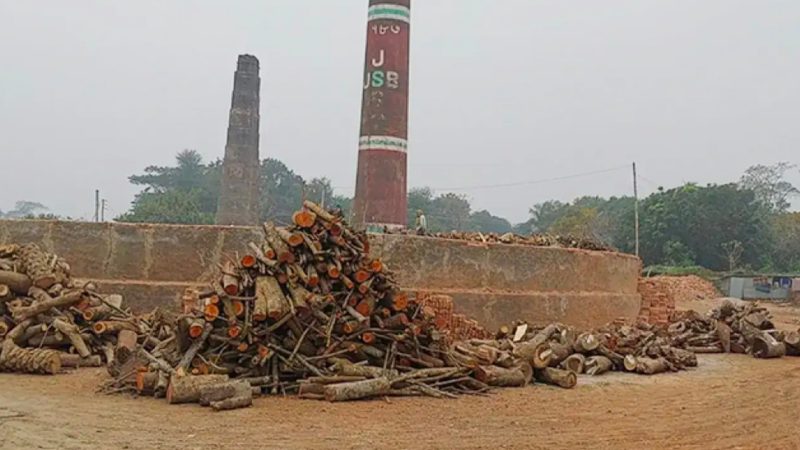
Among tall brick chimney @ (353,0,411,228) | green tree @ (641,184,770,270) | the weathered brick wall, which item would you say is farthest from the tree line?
the weathered brick wall

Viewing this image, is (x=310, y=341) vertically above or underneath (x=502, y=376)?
above

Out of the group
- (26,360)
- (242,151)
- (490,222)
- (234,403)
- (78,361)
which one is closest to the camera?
(234,403)

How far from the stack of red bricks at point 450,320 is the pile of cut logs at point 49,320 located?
4024 millimetres

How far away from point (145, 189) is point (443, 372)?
159 ft

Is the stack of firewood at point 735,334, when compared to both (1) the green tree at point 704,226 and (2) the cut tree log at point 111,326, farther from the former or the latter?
(1) the green tree at point 704,226

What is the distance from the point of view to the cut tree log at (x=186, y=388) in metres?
6.71

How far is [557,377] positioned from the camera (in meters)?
8.66

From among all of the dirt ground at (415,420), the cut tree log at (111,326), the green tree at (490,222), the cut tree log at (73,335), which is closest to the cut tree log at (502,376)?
the dirt ground at (415,420)

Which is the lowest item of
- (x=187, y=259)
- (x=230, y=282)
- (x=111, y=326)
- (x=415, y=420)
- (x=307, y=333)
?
(x=415, y=420)

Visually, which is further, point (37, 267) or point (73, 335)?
point (37, 267)

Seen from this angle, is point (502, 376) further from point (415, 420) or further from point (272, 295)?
point (272, 295)

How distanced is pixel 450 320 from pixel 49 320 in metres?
5.29

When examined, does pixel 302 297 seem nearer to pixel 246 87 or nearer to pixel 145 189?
pixel 246 87

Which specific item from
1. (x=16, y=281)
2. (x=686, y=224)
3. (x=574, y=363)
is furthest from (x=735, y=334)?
(x=686, y=224)
